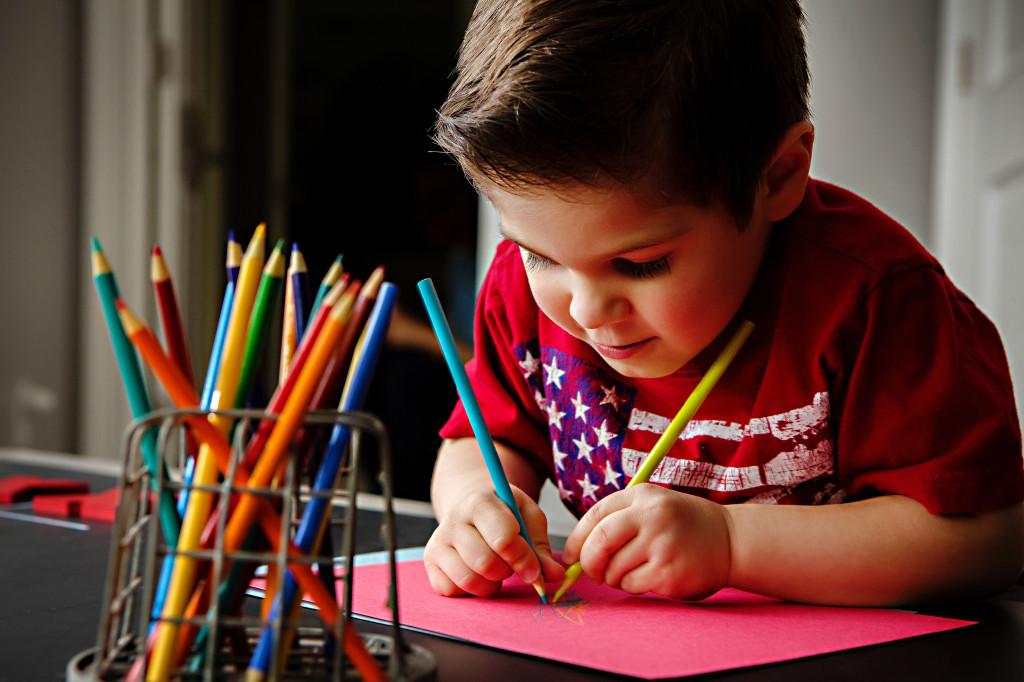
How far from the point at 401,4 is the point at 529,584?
132 inches

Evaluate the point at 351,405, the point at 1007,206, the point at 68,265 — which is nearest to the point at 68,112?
the point at 68,265

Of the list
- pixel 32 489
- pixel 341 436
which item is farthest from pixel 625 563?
pixel 32 489

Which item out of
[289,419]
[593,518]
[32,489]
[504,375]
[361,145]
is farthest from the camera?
[361,145]

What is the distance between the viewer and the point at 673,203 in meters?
0.51

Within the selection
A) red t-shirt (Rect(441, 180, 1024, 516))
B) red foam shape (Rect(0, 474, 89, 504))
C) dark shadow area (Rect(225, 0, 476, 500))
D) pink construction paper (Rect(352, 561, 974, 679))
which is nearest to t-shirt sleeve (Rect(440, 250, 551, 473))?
red t-shirt (Rect(441, 180, 1024, 516))

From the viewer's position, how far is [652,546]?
1.63 feet

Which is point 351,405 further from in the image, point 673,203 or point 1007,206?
point 1007,206

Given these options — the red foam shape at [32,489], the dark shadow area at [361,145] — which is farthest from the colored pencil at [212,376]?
the dark shadow area at [361,145]

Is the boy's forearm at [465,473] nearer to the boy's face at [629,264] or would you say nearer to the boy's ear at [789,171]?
the boy's face at [629,264]

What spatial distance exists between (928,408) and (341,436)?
0.39m

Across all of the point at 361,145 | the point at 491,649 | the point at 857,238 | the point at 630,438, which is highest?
the point at 361,145

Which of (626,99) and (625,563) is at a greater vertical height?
(626,99)

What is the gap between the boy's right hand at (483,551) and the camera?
509mm

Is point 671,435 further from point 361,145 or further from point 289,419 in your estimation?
point 361,145
